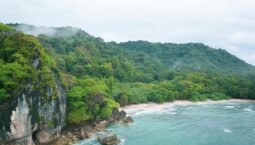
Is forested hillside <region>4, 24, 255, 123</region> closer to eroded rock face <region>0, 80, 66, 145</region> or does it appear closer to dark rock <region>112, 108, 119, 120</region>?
dark rock <region>112, 108, 119, 120</region>

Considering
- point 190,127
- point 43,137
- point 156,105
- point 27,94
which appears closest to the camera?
point 27,94

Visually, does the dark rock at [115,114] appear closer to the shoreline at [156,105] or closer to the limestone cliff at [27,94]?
the shoreline at [156,105]

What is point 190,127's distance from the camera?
56.6 metres

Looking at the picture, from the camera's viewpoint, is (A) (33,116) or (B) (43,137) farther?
(B) (43,137)

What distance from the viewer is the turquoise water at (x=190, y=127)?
4694cm

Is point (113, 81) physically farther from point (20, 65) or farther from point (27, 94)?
point (27, 94)

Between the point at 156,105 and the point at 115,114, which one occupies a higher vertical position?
the point at 115,114

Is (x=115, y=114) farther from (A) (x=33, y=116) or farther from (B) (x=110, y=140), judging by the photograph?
(A) (x=33, y=116)

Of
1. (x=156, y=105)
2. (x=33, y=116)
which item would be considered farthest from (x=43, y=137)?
(x=156, y=105)

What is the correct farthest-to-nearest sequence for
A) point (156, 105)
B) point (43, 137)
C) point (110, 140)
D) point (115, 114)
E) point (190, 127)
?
point (156, 105) → point (115, 114) → point (190, 127) → point (110, 140) → point (43, 137)

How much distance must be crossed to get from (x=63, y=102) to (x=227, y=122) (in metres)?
31.1

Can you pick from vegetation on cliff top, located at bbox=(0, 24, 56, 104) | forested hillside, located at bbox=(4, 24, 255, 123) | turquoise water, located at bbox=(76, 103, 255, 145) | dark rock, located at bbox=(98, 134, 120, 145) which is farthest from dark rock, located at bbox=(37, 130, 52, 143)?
dark rock, located at bbox=(98, 134, 120, 145)

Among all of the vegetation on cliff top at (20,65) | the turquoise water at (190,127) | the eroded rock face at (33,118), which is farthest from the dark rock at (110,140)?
the vegetation on cliff top at (20,65)

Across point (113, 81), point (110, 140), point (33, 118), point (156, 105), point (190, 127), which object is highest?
point (113, 81)
